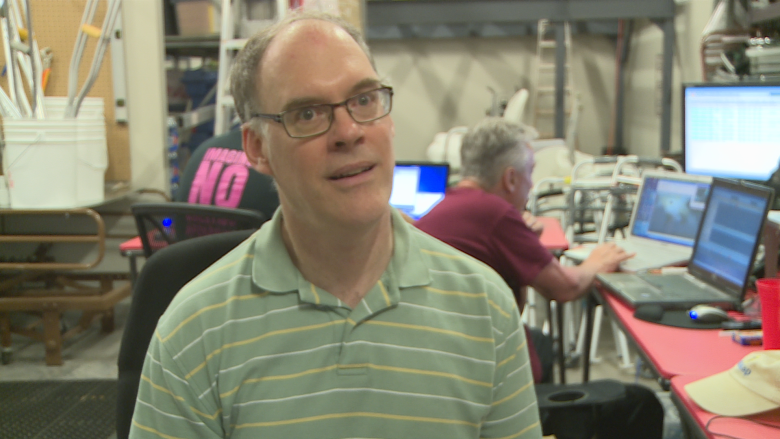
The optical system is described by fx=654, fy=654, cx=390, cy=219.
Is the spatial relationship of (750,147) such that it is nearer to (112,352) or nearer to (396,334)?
(396,334)

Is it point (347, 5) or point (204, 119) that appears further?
point (204, 119)

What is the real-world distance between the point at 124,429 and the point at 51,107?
2.79 m

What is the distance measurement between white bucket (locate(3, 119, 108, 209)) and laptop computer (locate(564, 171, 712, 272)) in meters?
2.43

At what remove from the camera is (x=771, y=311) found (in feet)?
4.52

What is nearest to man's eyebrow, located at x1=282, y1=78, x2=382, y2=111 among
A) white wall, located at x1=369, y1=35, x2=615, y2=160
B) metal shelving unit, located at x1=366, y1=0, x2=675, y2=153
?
metal shelving unit, located at x1=366, y1=0, x2=675, y2=153

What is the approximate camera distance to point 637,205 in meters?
2.56

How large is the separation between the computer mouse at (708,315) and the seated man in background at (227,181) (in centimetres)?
128

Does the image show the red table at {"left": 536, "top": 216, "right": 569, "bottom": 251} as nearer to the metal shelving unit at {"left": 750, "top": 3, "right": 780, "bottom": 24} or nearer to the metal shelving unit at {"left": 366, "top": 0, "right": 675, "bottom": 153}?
the metal shelving unit at {"left": 750, "top": 3, "right": 780, "bottom": 24}

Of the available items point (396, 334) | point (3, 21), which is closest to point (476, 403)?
point (396, 334)

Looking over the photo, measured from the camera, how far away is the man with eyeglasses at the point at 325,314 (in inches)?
35.5

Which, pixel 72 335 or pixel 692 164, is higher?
pixel 692 164

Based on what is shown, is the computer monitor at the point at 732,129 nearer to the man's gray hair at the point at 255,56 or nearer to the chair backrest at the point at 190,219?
the chair backrest at the point at 190,219

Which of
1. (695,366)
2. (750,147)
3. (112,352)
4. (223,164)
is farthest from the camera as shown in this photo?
(112,352)

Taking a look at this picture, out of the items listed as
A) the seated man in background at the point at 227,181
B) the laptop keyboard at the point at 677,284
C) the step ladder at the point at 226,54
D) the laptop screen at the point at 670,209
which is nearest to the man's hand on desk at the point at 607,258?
the laptop keyboard at the point at 677,284
